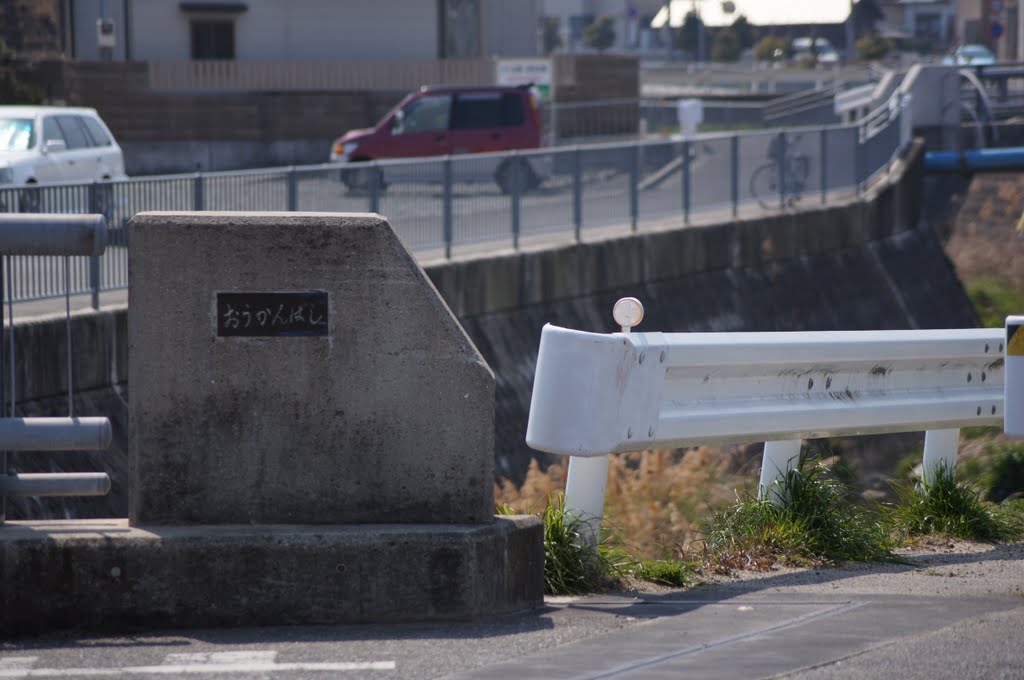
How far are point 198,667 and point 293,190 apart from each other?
10140 millimetres

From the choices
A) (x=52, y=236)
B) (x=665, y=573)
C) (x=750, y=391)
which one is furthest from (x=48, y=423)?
(x=750, y=391)

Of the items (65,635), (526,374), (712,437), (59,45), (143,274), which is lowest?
(526,374)

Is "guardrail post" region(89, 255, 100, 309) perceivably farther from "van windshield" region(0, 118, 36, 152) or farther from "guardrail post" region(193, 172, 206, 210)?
"van windshield" region(0, 118, 36, 152)

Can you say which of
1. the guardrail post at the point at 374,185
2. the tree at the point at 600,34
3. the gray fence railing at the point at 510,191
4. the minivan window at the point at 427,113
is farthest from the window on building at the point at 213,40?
the tree at the point at 600,34

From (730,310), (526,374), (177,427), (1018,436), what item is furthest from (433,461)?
(730,310)

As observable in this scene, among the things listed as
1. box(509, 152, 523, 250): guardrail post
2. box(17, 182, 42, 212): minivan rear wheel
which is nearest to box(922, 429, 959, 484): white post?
box(17, 182, 42, 212): minivan rear wheel

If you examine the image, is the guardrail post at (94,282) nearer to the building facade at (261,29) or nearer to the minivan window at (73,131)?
the minivan window at (73,131)

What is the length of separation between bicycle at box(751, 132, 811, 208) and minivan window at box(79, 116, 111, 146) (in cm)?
929

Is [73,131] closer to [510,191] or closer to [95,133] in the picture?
[95,133]

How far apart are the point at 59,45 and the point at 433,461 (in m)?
42.4

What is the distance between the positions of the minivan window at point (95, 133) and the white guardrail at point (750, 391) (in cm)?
1480

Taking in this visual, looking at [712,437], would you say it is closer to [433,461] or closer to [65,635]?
[433,461]

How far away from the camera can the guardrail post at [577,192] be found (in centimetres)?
1769

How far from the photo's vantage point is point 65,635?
486 centimetres
